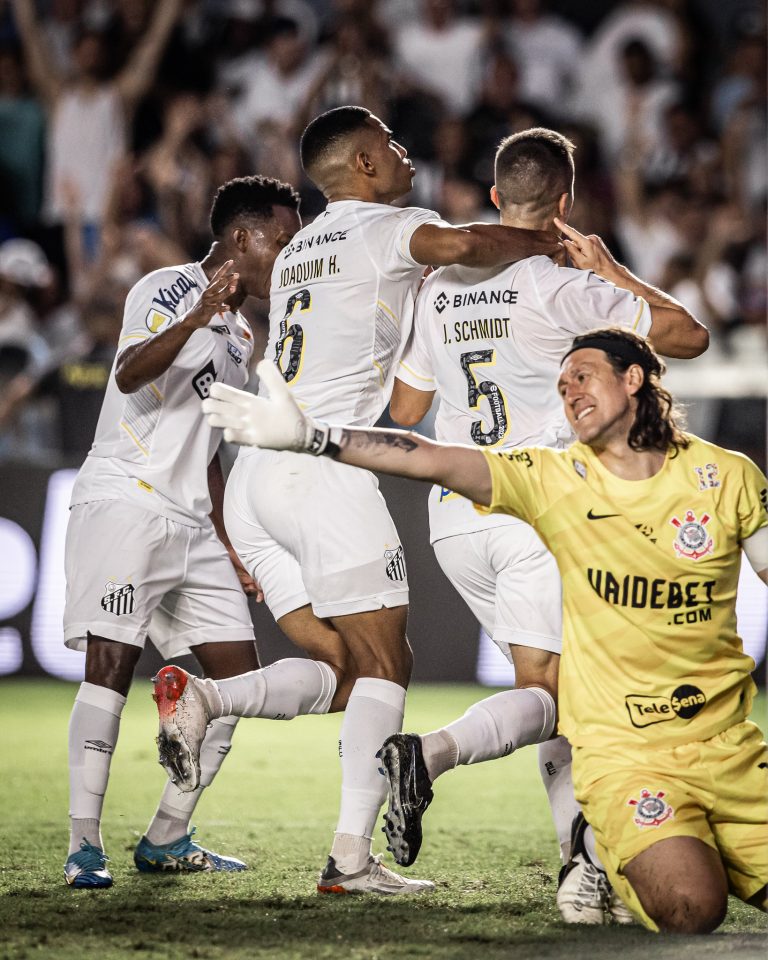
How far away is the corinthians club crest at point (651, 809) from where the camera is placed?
389 centimetres

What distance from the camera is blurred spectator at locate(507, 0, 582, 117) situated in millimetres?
12688

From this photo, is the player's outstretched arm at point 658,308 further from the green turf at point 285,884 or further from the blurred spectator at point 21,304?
the blurred spectator at point 21,304

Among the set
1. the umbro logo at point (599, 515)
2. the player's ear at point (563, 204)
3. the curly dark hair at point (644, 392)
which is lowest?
the umbro logo at point (599, 515)

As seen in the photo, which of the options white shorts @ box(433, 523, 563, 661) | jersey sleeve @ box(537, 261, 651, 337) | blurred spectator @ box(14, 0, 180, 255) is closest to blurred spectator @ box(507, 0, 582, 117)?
blurred spectator @ box(14, 0, 180, 255)

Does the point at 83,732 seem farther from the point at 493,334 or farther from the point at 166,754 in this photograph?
the point at 493,334

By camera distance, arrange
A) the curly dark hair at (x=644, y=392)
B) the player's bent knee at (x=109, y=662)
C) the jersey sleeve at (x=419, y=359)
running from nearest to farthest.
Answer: the curly dark hair at (x=644, y=392)
the player's bent knee at (x=109, y=662)
the jersey sleeve at (x=419, y=359)

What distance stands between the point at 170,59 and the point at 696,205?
5149mm

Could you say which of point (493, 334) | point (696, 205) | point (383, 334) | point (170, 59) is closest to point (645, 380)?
point (493, 334)

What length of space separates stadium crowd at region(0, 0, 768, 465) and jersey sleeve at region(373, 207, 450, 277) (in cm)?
606

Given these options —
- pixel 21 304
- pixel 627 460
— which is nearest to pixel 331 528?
pixel 627 460

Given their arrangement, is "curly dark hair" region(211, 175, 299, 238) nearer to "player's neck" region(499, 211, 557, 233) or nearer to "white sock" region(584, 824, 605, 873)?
"player's neck" region(499, 211, 557, 233)

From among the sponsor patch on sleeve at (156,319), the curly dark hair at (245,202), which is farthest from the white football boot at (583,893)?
the curly dark hair at (245,202)

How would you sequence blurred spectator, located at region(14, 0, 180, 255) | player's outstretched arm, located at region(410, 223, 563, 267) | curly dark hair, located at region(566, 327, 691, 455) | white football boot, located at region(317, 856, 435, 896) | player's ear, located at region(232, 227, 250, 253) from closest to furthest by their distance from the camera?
curly dark hair, located at region(566, 327, 691, 455) < white football boot, located at region(317, 856, 435, 896) < player's outstretched arm, located at region(410, 223, 563, 267) < player's ear, located at region(232, 227, 250, 253) < blurred spectator, located at region(14, 0, 180, 255)

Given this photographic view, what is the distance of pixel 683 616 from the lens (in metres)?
4.04
